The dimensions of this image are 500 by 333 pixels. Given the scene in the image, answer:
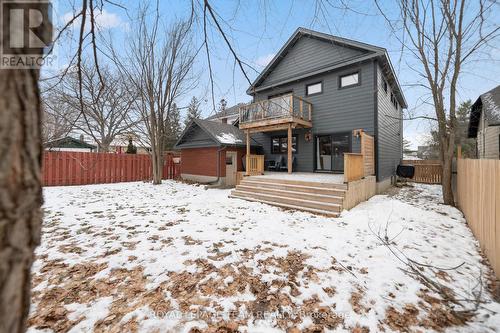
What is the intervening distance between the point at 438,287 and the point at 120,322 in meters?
3.58

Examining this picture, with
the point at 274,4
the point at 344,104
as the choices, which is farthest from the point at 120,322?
the point at 344,104

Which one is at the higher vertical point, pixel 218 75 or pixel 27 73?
pixel 218 75

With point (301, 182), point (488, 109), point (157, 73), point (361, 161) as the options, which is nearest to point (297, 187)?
point (301, 182)

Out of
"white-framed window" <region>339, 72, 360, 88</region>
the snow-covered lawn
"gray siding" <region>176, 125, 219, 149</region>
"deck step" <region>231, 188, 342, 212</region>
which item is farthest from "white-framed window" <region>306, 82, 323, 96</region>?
the snow-covered lawn

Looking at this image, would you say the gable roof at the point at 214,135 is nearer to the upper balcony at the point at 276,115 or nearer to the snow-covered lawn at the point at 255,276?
the upper balcony at the point at 276,115

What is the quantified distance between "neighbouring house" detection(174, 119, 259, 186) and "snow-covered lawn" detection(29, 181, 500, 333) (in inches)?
283

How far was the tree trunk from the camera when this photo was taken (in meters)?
0.61

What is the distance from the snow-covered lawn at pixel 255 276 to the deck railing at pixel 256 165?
523 cm

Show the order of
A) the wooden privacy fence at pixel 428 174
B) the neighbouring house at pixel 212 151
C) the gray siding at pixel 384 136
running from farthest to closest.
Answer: the wooden privacy fence at pixel 428 174, the neighbouring house at pixel 212 151, the gray siding at pixel 384 136

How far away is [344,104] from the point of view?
9742mm

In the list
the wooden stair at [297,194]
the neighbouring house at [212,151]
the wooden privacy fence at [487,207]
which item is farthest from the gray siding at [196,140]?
the wooden privacy fence at [487,207]

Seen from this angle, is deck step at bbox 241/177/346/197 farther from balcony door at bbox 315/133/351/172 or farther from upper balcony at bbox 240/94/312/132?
balcony door at bbox 315/133/351/172

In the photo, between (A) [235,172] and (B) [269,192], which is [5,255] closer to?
(B) [269,192]

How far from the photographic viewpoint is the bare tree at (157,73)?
36.0ft
